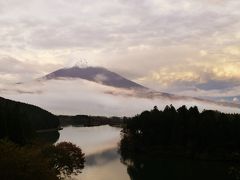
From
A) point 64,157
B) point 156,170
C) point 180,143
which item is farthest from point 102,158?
point 64,157

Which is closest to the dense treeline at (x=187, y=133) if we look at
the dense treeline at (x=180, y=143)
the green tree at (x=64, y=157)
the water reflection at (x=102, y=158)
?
the dense treeline at (x=180, y=143)

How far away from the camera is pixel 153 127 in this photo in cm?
11762

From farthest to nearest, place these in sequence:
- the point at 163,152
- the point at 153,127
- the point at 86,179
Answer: the point at 153,127
the point at 163,152
the point at 86,179

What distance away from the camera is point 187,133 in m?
111

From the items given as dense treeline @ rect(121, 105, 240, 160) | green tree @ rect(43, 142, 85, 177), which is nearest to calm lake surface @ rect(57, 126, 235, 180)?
green tree @ rect(43, 142, 85, 177)

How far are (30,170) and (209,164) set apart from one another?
207 feet

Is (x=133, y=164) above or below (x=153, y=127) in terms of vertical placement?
below

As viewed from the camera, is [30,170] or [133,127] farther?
[133,127]

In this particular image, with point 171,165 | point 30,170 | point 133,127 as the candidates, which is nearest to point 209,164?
point 171,165

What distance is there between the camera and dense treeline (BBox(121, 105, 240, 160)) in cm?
10525

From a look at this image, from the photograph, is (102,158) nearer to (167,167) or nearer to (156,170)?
(167,167)

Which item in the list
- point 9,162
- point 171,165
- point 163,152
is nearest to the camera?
point 9,162

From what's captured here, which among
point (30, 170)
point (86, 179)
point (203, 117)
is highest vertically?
point (203, 117)

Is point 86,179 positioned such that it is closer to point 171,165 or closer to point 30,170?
point 171,165
